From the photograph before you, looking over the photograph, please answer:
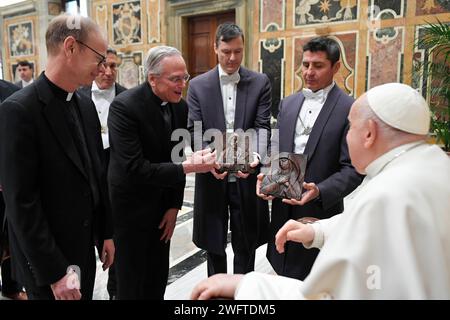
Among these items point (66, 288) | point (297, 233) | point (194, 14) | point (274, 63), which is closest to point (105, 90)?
point (66, 288)

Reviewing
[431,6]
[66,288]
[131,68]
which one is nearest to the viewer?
[66,288]

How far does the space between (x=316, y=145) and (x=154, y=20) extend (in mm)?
7374

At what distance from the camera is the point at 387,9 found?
6.07m

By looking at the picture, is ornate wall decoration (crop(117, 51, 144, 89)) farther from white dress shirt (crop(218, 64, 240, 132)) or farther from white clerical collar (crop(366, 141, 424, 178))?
white clerical collar (crop(366, 141, 424, 178))

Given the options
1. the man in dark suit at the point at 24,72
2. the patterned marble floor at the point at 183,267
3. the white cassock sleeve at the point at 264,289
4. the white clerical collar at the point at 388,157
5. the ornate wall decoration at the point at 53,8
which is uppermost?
the ornate wall decoration at the point at 53,8

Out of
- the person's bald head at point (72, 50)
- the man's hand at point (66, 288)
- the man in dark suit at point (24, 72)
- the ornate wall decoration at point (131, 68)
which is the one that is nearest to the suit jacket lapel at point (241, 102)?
the person's bald head at point (72, 50)

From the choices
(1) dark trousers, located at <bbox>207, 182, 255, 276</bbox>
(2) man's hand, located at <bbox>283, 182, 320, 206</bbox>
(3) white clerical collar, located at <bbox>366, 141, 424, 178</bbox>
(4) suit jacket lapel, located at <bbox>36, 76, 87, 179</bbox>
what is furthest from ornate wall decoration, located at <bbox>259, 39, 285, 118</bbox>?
(3) white clerical collar, located at <bbox>366, 141, 424, 178</bbox>

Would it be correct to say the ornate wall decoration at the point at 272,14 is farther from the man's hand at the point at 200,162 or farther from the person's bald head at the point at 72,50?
the person's bald head at the point at 72,50

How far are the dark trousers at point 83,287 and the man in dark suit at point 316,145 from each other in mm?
1175

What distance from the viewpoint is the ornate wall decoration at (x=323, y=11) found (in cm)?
635

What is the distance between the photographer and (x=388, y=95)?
1.42 metres

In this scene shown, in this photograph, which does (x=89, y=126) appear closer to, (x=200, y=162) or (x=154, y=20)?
(x=200, y=162)

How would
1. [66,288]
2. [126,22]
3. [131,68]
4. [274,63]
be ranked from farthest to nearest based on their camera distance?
1. [131,68]
2. [126,22]
3. [274,63]
4. [66,288]
